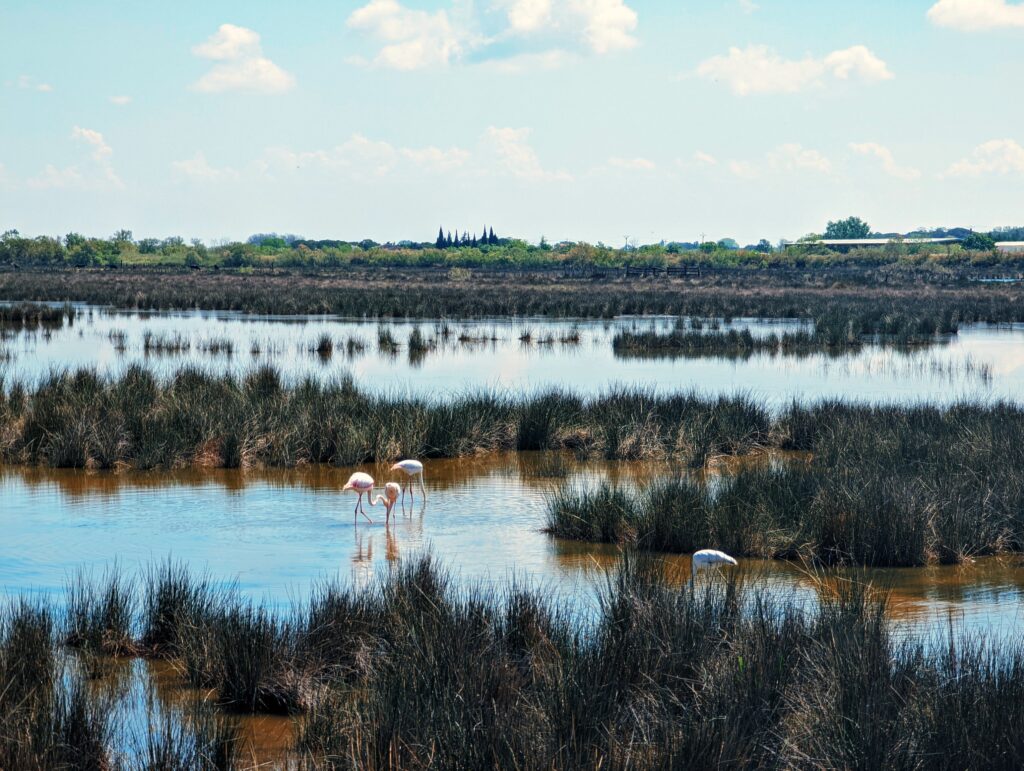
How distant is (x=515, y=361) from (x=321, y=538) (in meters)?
18.4

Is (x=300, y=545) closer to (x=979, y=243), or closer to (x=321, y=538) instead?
(x=321, y=538)

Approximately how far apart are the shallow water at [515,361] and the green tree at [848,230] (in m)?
162

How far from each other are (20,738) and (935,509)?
834 centimetres

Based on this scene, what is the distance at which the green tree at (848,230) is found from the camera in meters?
196

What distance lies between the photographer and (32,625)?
682 centimetres

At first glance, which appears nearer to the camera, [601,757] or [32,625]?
[601,757]

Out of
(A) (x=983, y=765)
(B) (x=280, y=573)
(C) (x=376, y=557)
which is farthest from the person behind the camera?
(C) (x=376, y=557)

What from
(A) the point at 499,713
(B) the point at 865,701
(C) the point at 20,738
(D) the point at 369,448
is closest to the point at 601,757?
(A) the point at 499,713

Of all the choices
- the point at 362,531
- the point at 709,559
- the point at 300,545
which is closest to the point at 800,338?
the point at 362,531

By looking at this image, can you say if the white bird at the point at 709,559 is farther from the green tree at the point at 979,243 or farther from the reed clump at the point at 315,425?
the green tree at the point at 979,243

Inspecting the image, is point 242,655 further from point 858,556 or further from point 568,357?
point 568,357

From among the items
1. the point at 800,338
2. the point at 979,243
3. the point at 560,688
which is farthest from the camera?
the point at 979,243

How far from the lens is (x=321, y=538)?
1131cm

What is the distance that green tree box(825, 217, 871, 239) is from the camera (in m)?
196
